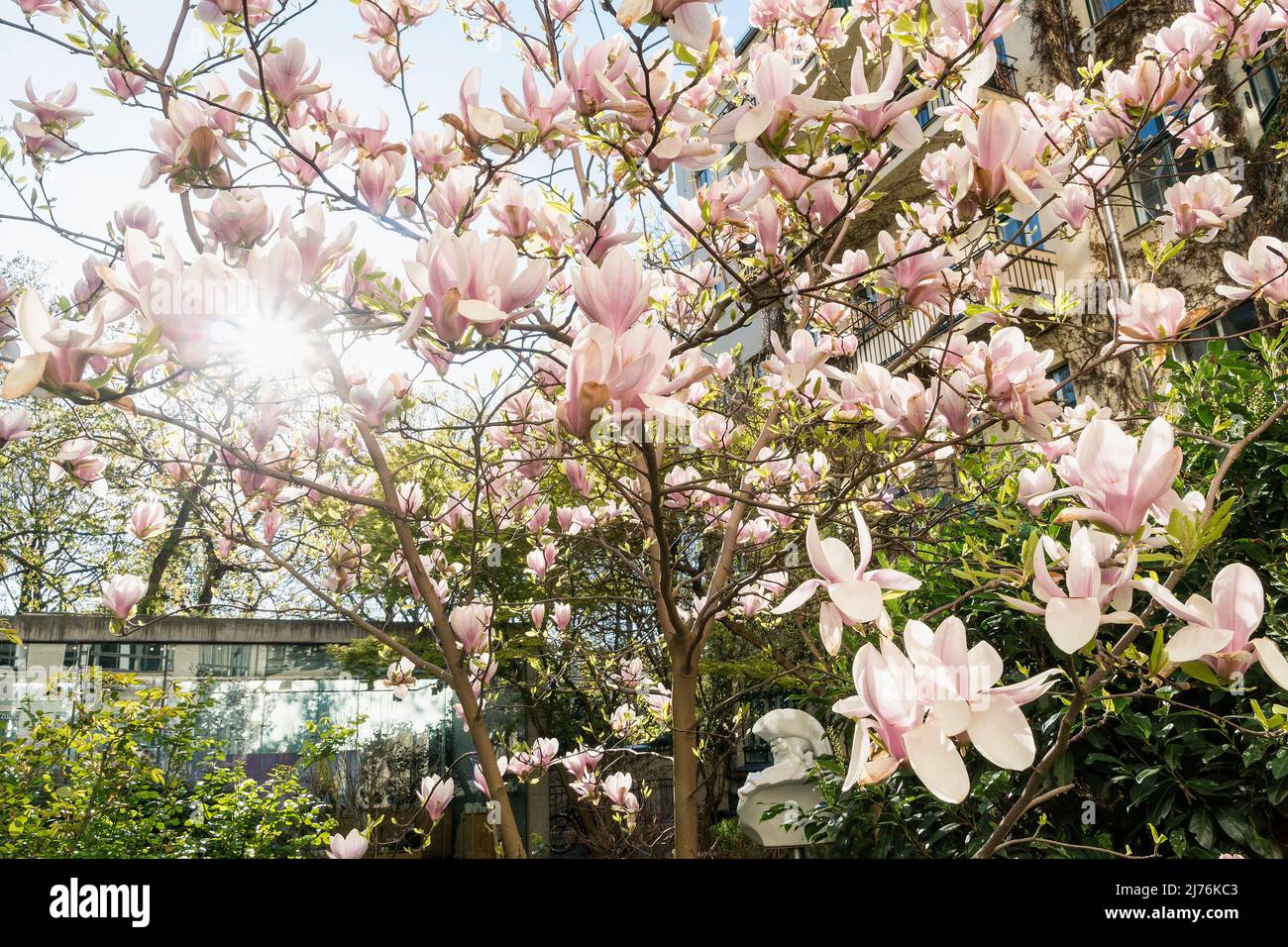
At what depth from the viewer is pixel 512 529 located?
8.19 feet

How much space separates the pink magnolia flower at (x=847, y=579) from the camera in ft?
2.24

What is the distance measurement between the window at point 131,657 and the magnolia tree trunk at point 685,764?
320 inches

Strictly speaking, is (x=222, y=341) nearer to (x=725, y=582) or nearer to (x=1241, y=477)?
(x=725, y=582)

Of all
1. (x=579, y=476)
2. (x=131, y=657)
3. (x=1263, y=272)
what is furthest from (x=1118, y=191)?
(x=131, y=657)

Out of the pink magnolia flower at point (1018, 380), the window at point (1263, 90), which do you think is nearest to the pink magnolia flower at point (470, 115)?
the pink magnolia flower at point (1018, 380)

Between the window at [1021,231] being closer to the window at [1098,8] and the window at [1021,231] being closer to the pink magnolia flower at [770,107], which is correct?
the pink magnolia flower at [770,107]

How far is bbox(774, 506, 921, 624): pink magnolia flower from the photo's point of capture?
684 millimetres

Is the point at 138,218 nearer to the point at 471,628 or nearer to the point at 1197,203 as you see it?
the point at 471,628

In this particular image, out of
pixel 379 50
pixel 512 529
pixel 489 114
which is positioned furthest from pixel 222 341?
pixel 512 529

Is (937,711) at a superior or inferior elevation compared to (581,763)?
superior

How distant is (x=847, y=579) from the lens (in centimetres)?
72

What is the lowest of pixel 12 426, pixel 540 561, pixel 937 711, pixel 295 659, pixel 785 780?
pixel 785 780

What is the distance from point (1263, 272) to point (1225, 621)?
3.64ft

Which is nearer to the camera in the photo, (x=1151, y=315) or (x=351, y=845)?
(x=1151, y=315)
